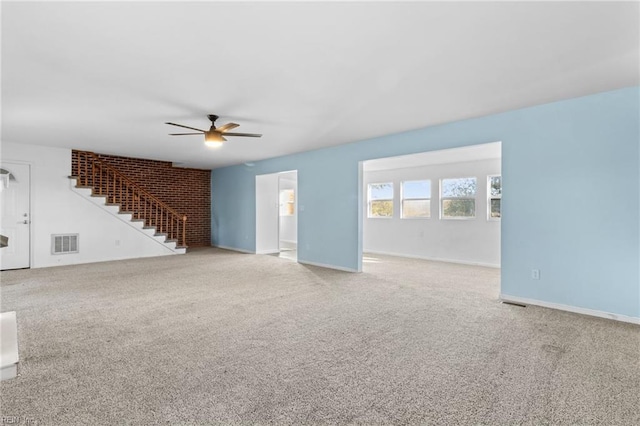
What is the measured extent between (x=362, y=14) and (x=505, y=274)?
3754mm

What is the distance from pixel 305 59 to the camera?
2.79 metres

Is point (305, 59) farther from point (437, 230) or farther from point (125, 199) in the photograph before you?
point (125, 199)

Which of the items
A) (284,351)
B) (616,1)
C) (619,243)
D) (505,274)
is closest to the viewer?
(616,1)

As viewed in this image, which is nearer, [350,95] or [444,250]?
[350,95]

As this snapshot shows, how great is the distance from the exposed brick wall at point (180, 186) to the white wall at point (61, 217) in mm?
1132

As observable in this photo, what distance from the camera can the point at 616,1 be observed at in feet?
6.70

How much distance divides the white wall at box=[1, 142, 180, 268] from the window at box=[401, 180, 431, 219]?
22.9 ft

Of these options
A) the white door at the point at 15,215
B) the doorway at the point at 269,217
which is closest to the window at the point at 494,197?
the doorway at the point at 269,217

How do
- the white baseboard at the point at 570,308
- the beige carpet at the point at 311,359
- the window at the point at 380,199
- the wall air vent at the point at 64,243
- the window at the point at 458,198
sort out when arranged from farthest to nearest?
the window at the point at 380,199, the window at the point at 458,198, the wall air vent at the point at 64,243, the white baseboard at the point at 570,308, the beige carpet at the point at 311,359

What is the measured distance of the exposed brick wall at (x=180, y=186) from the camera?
329 inches

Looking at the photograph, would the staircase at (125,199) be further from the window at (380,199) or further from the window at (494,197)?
the window at (494,197)

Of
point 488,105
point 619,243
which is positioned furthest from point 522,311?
point 488,105

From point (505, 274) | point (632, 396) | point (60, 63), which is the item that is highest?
point (60, 63)

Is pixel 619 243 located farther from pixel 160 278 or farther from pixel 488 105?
pixel 160 278
